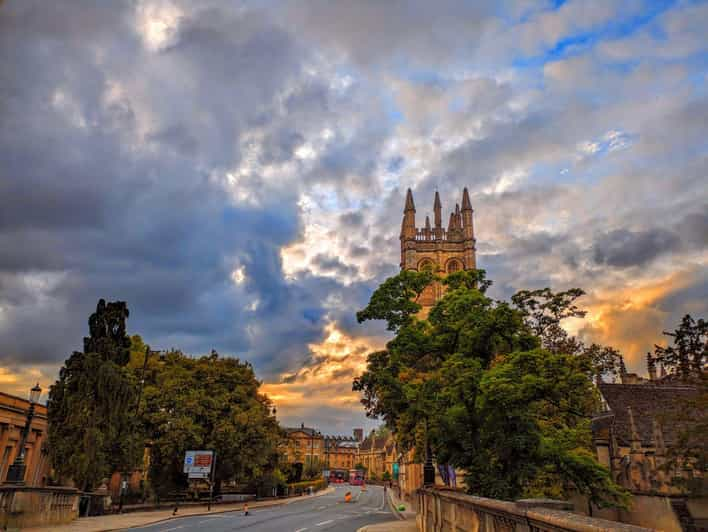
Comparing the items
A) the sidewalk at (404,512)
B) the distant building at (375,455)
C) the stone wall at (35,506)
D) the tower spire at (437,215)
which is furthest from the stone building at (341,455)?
the stone wall at (35,506)

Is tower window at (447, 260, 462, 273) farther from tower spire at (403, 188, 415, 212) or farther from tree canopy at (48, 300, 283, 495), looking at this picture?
tree canopy at (48, 300, 283, 495)


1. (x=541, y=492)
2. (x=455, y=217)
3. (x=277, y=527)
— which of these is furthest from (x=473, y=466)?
(x=455, y=217)

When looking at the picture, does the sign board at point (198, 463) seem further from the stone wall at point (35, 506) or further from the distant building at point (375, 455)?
the distant building at point (375, 455)

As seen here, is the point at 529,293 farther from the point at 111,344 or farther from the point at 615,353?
the point at 111,344

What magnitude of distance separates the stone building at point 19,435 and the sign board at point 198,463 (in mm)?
9085

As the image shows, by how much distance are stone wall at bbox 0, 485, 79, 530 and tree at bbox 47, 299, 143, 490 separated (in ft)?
8.12

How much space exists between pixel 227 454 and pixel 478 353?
28833 millimetres

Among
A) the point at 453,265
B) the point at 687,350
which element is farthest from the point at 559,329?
the point at 453,265

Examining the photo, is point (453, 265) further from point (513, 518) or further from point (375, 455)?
point (375, 455)

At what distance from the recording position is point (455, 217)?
91.6m

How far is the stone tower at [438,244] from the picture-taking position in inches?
3285

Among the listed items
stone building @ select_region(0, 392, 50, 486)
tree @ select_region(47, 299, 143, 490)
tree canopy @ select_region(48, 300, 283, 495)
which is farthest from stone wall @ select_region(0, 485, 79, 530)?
stone building @ select_region(0, 392, 50, 486)

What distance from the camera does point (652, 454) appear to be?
32.5 meters

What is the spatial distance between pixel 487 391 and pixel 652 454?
80.7 feet
